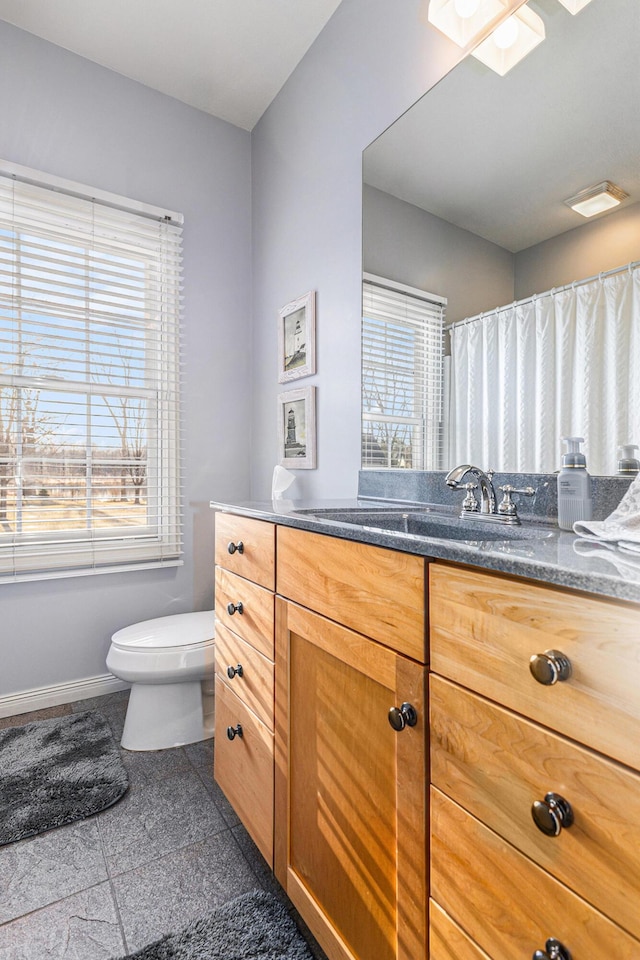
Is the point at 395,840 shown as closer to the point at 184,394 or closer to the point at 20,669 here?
the point at 20,669

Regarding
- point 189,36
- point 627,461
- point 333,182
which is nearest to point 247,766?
point 627,461

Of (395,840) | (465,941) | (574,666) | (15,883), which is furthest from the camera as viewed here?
(15,883)

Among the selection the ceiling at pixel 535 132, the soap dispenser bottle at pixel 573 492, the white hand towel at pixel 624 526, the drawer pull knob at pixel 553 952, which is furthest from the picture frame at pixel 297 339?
the drawer pull knob at pixel 553 952

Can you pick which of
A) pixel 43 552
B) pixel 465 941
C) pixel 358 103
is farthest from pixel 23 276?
pixel 465 941

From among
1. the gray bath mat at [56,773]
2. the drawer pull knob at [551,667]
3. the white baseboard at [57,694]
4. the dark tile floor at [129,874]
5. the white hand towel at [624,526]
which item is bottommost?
the dark tile floor at [129,874]

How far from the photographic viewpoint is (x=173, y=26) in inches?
84.2

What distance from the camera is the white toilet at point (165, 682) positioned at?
1.84 meters

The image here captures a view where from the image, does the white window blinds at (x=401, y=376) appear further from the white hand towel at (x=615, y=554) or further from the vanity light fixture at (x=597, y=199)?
the white hand towel at (x=615, y=554)

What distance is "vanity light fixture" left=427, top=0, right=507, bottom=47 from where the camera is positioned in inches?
53.8

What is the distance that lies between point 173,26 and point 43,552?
2301mm

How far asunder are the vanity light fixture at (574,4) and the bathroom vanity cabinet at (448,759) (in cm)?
129

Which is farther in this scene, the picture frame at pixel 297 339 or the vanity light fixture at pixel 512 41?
the picture frame at pixel 297 339

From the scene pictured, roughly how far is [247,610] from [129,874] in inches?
29.5

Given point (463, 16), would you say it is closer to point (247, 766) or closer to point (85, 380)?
point (85, 380)
